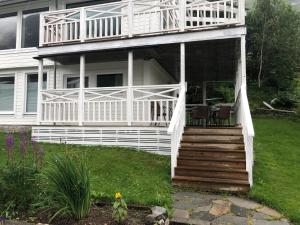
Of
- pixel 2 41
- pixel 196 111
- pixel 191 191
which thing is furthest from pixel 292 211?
pixel 2 41

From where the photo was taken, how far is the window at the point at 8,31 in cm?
1531

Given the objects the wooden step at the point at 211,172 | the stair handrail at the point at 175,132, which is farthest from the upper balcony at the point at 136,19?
the wooden step at the point at 211,172

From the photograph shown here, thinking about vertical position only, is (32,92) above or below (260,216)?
above

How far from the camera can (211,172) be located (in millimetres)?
7875

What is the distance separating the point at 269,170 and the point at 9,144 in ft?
19.8

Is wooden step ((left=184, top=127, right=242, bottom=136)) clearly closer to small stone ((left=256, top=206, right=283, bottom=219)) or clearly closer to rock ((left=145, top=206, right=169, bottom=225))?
small stone ((left=256, top=206, right=283, bottom=219))

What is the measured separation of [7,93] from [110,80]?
16.6 ft

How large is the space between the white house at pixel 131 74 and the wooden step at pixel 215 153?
0.02 metres

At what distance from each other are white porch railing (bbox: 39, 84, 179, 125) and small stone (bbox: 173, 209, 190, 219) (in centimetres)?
431

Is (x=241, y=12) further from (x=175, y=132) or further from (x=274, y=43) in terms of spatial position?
(x=274, y=43)

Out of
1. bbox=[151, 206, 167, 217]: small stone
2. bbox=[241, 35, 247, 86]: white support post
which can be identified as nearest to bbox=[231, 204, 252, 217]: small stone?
bbox=[151, 206, 167, 217]: small stone

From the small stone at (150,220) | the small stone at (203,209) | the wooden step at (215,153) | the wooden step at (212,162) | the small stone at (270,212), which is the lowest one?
the small stone at (270,212)

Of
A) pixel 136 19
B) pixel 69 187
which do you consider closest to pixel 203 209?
pixel 69 187

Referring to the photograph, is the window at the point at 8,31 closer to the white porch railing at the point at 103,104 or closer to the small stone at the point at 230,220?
the white porch railing at the point at 103,104
